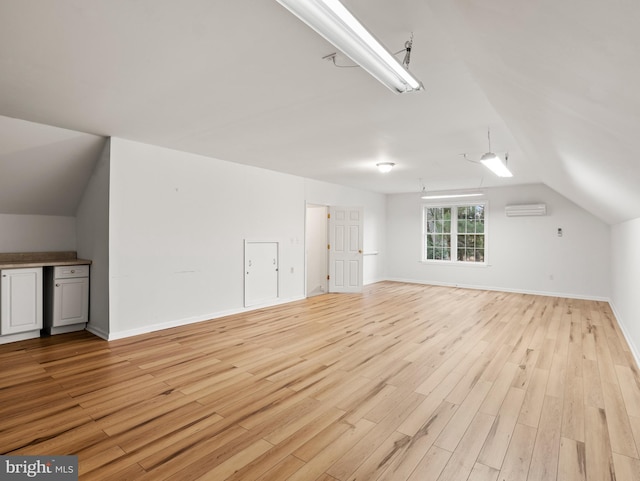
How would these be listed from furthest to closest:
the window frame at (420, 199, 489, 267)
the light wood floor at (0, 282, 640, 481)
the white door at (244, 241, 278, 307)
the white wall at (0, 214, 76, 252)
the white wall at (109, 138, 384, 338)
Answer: the window frame at (420, 199, 489, 267) < the white door at (244, 241, 278, 307) < the white wall at (0, 214, 76, 252) < the white wall at (109, 138, 384, 338) < the light wood floor at (0, 282, 640, 481)

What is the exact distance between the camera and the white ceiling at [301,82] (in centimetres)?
129

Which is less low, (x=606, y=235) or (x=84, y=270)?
(x=606, y=235)

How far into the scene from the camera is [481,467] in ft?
6.53

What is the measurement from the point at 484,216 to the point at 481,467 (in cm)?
764

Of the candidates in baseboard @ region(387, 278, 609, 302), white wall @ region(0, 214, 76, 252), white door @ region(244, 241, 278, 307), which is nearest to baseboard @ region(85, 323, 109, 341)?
white wall @ region(0, 214, 76, 252)

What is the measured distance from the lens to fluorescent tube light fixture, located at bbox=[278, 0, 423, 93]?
1312 millimetres

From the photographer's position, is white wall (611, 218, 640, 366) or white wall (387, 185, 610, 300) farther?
white wall (387, 185, 610, 300)

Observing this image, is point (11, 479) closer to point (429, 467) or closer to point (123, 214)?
point (429, 467)

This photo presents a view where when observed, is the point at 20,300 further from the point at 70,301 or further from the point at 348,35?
the point at 348,35

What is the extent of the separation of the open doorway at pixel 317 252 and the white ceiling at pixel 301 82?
3.79m

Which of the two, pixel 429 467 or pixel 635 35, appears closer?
pixel 635 35

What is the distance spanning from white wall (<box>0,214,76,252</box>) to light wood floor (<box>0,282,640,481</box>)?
143cm

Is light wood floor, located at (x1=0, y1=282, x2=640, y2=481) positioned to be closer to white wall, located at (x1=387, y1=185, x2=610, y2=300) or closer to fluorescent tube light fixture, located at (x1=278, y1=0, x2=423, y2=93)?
fluorescent tube light fixture, located at (x1=278, y1=0, x2=423, y2=93)

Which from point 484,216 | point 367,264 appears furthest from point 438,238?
point 367,264
